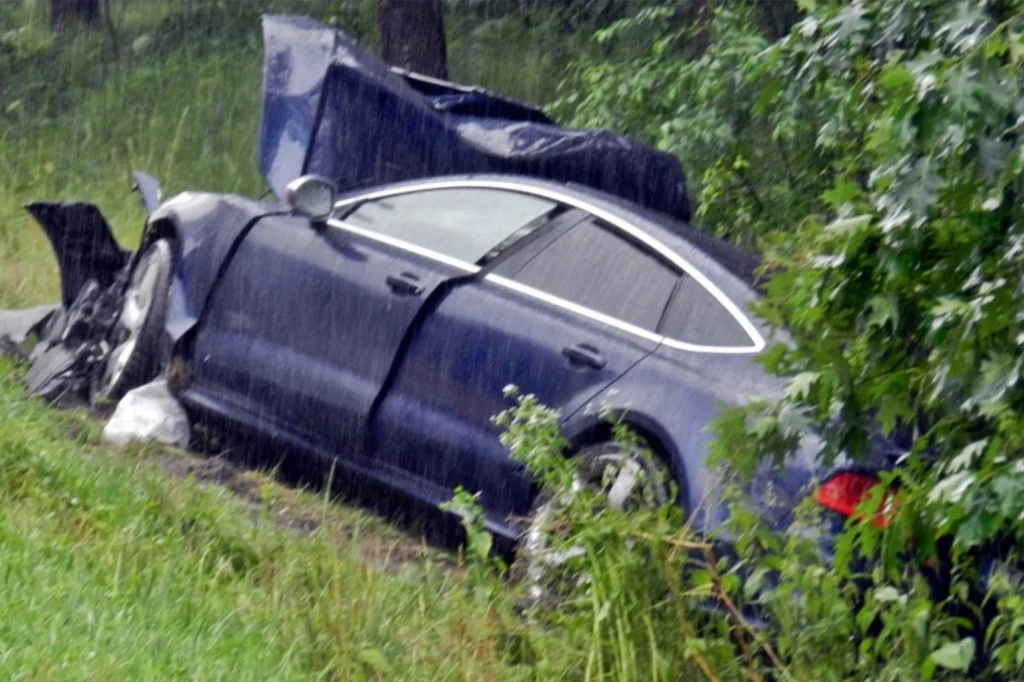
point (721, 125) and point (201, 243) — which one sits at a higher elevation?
point (721, 125)

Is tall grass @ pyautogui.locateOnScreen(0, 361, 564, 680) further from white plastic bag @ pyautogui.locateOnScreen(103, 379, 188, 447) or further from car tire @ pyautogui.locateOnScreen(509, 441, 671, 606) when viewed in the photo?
white plastic bag @ pyautogui.locateOnScreen(103, 379, 188, 447)

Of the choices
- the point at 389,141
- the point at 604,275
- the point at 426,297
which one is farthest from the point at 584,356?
the point at 389,141

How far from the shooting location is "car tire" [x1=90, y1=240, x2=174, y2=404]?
777cm

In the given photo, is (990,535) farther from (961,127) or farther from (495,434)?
(495,434)

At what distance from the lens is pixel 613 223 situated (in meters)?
6.34

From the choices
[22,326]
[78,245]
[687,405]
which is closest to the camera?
[687,405]

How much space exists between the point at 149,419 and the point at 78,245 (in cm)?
186

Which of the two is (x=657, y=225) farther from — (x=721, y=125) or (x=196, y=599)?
(x=721, y=125)

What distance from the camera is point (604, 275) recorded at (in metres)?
6.21

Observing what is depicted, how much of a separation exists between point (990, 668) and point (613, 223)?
7.92ft

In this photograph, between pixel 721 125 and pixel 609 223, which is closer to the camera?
pixel 609 223

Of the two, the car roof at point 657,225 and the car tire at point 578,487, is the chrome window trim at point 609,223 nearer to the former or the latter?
the car roof at point 657,225

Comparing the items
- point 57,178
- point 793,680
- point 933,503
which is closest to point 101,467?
point 793,680

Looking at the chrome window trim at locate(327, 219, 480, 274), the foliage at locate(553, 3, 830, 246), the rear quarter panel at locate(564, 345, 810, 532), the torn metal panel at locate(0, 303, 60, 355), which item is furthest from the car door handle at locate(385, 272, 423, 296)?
the torn metal panel at locate(0, 303, 60, 355)
